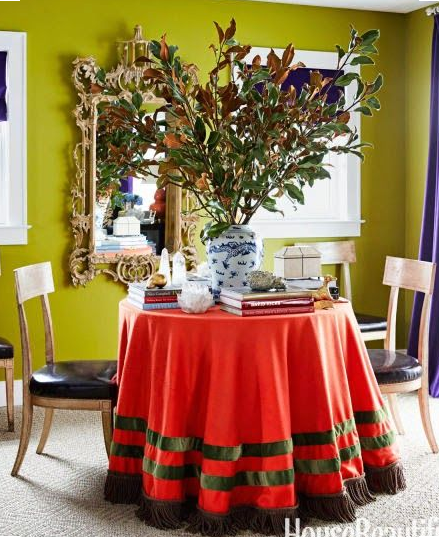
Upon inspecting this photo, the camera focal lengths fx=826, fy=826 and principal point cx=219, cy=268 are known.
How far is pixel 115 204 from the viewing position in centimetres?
526

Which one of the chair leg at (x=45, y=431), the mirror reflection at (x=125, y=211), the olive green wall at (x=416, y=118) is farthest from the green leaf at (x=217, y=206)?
the olive green wall at (x=416, y=118)

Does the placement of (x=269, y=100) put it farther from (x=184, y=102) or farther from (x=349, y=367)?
(x=349, y=367)

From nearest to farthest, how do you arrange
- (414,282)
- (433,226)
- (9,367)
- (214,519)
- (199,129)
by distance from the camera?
(214,519) → (199,129) → (414,282) → (9,367) → (433,226)

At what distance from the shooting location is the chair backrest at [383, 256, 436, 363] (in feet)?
13.8

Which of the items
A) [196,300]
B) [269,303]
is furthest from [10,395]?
[269,303]

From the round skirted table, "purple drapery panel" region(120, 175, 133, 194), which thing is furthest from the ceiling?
the round skirted table

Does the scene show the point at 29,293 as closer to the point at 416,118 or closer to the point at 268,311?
the point at 268,311

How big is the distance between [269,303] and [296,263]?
1.81 feet

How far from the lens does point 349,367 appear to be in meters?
3.43

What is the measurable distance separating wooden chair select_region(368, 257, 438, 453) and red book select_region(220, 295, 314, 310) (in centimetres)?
75

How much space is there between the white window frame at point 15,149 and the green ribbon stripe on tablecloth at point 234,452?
204 centimetres

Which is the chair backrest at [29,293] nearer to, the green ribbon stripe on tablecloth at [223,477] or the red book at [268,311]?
the green ribbon stripe on tablecloth at [223,477]

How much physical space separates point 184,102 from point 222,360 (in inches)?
41.2

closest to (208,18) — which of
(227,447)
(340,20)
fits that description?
(340,20)
